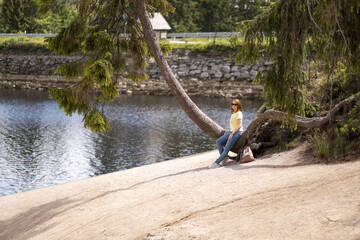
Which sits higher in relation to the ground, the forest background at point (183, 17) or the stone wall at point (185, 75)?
the forest background at point (183, 17)

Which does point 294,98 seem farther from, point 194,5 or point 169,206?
point 194,5

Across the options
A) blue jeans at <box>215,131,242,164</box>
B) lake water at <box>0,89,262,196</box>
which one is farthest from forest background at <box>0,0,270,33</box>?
blue jeans at <box>215,131,242,164</box>

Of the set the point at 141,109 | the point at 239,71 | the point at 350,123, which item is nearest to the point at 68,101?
the point at 350,123

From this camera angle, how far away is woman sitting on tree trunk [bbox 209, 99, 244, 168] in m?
12.2

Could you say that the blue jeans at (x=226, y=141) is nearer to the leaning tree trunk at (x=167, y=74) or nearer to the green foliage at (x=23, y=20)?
the leaning tree trunk at (x=167, y=74)

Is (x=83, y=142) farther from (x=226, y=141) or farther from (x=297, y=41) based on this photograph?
(x=297, y=41)

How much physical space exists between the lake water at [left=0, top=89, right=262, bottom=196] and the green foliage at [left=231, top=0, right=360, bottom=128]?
361 inches

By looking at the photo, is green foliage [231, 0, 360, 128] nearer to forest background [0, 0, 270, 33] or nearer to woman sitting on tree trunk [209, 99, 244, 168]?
woman sitting on tree trunk [209, 99, 244, 168]

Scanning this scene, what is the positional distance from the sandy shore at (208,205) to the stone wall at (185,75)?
3010 cm

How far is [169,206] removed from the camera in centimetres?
893

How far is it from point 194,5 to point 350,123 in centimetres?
4701

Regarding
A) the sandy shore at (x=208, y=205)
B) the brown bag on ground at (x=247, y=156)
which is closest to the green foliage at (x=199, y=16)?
the brown bag on ground at (x=247, y=156)

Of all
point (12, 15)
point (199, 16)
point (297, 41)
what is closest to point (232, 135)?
point (297, 41)

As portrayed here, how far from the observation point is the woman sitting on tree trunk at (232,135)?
12.2 m
